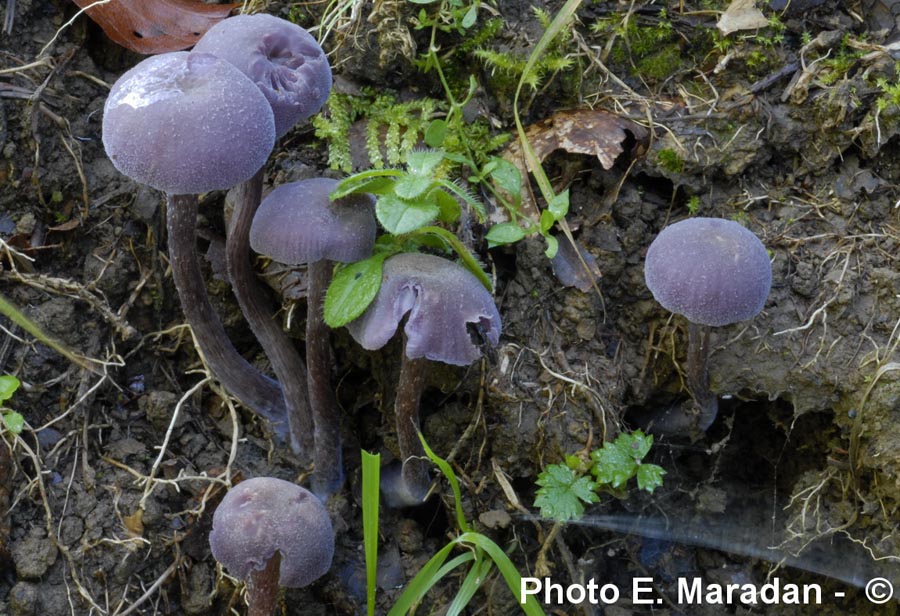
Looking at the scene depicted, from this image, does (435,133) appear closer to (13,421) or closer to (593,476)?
(593,476)

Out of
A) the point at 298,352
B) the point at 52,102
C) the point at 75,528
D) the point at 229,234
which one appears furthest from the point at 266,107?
the point at 75,528

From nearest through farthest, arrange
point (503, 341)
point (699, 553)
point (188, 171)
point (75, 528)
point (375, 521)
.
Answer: point (188, 171) < point (375, 521) < point (75, 528) < point (503, 341) < point (699, 553)

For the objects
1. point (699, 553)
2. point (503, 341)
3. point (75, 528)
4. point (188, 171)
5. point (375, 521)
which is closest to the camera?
point (188, 171)

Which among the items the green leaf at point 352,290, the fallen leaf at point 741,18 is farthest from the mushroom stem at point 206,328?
the fallen leaf at point 741,18

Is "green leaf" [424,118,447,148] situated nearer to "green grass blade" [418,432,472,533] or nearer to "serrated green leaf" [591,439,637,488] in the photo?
"green grass blade" [418,432,472,533]

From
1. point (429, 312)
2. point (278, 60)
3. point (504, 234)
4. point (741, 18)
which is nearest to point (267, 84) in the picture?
point (278, 60)

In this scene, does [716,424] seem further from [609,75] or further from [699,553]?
[609,75]
